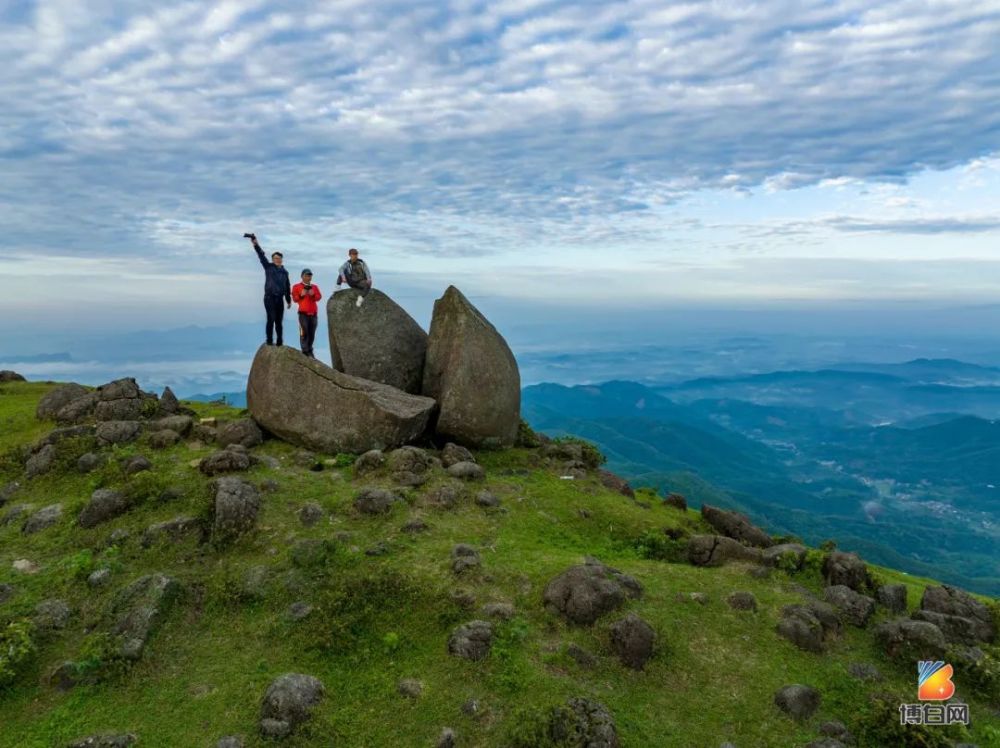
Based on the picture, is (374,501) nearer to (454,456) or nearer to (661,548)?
(454,456)

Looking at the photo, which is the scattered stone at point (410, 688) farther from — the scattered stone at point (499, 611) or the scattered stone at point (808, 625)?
the scattered stone at point (808, 625)

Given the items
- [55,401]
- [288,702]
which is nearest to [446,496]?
[288,702]

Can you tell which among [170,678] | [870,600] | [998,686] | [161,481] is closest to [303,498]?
[161,481]

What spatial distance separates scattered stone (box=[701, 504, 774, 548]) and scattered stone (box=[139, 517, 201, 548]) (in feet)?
58.1

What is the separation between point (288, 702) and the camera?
39.2 feet

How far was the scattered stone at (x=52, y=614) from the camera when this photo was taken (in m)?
14.1

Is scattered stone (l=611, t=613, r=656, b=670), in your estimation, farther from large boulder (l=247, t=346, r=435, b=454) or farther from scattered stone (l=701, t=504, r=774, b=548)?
large boulder (l=247, t=346, r=435, b=454)

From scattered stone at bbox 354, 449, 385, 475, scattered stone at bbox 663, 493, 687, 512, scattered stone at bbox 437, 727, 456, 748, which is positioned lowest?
scattered stone at bbox 663, 493, 687, 512

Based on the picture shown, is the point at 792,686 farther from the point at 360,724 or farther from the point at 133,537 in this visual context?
the point at 133,537

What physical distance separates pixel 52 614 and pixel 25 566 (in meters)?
3.11

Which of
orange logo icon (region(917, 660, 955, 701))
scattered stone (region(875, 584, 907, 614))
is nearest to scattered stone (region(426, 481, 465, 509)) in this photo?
scattered stone (region(875, 584, 907, 614))

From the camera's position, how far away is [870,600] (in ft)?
51.9

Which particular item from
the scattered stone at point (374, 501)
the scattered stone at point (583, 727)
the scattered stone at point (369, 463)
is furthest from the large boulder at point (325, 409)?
the scattered stone at point (583, 727)

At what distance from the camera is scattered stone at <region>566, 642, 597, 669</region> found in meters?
13.4
